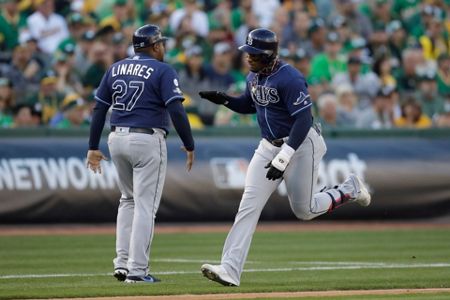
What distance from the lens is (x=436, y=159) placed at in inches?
667

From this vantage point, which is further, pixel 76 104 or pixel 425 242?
pixel 76 104

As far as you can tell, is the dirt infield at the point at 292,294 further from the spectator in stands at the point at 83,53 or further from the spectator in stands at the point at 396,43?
the spectator in stands at the point at 396,43

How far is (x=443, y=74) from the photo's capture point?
2091 cm

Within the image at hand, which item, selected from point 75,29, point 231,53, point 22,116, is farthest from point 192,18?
point 22,116

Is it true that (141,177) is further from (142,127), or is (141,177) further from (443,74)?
(443,74)

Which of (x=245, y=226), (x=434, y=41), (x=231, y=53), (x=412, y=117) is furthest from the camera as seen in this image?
(x=434, y=41)

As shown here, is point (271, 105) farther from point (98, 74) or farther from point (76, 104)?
Result: point (98, 74)

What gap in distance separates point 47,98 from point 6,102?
76cm

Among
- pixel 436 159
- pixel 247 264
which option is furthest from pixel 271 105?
pixel 436 159

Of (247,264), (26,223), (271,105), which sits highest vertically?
(271,105)

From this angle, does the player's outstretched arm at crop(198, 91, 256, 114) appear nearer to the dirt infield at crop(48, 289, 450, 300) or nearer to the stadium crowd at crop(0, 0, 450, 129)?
the dirt infield at crop(48, 289, 450, 300)

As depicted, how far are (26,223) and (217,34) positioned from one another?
605 cm

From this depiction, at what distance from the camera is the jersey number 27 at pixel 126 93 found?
9.00 meters

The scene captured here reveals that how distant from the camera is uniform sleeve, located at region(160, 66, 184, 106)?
8906mm
